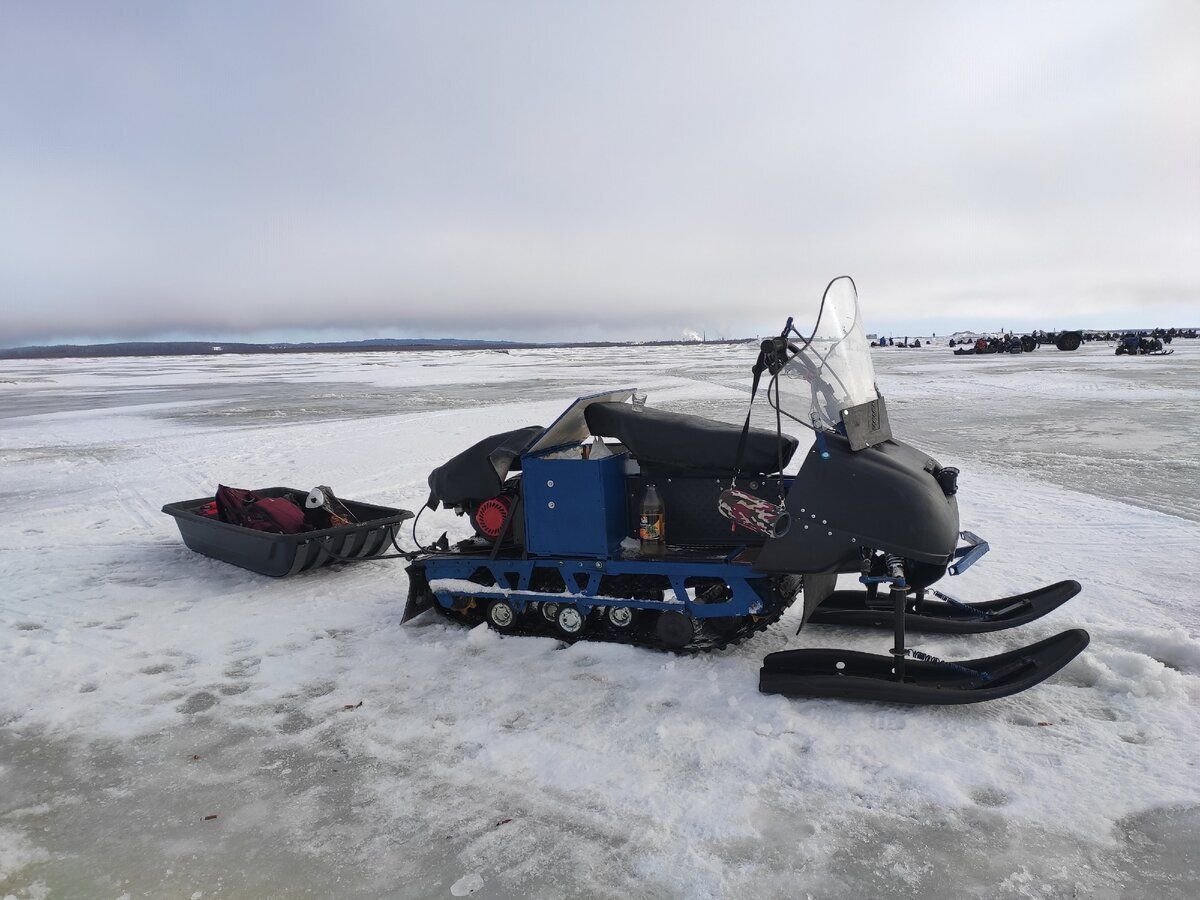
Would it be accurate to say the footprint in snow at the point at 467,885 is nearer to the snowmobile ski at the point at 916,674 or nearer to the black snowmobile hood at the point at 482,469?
the snowmobile ski at the point at 916,674

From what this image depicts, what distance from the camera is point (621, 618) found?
401 cm

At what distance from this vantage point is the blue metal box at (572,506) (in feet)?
12.8

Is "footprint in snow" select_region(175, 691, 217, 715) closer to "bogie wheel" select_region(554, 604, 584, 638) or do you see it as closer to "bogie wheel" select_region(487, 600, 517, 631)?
"bogie wheel" select_region(487, 600, 517, 631)

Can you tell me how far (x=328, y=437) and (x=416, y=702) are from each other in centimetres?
967

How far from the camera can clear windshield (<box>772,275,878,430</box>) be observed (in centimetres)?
341

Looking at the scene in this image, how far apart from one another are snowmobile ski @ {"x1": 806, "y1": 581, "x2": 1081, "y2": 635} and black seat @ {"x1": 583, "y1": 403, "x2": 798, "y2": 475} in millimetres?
979

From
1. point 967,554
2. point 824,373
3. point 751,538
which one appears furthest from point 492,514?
point 967,554

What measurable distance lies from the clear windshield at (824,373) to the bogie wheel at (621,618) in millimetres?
1419

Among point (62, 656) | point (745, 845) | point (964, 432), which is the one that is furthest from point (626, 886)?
point (964, 432)

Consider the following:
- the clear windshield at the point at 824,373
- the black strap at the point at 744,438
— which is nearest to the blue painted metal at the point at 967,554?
the clear windshield at the point at 824,373

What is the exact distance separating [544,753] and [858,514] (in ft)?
5.55

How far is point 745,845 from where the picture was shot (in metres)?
2.42

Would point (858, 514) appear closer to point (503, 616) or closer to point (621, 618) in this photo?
→ point (621, 618)

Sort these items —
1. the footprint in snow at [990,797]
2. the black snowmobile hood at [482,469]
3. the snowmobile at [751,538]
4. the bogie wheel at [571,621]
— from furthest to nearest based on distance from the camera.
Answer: the black snowmobile hood at [482,469] < the bogie wheel at [571,621] < the snowmobile at [751,538] < the footprint in snow at [990,797]
